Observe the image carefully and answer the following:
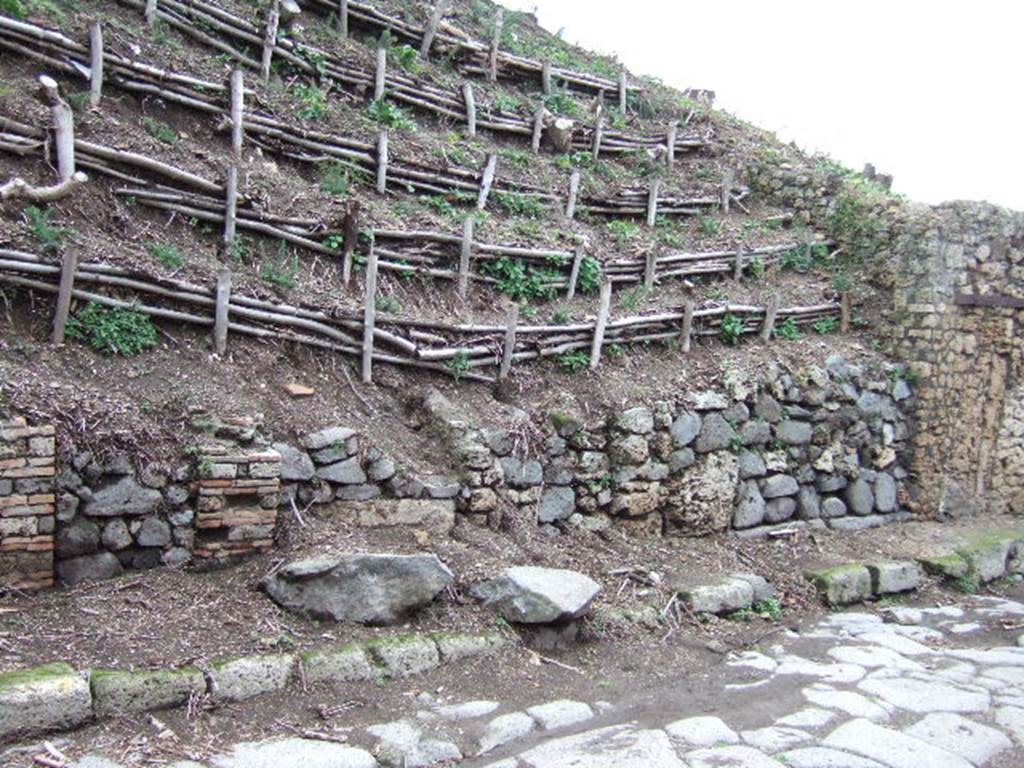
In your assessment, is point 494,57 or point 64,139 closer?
point 64,139

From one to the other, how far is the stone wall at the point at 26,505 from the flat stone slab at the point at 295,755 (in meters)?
1.56

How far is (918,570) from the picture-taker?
712cm

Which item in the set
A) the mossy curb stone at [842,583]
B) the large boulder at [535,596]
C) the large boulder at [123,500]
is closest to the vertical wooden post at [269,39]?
Answer: the large boulder at [123,500]

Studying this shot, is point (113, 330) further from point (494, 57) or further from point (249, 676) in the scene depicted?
point (494, 57)

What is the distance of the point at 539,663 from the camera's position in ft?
15.6

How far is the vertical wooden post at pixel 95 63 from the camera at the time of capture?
6.63 m

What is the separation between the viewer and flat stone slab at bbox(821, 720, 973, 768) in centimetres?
388

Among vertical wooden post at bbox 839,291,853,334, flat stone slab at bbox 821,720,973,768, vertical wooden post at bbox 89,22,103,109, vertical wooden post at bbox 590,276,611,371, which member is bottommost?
flat stone slab at bbox 821,720,973,768

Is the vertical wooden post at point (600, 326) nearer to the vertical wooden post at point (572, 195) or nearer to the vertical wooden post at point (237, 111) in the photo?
the vertical wooden post at point (572, 195)

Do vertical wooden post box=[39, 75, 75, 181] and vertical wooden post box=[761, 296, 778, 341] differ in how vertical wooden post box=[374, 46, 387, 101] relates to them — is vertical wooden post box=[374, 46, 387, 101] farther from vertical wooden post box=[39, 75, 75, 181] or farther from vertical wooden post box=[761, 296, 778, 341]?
vertical wooden post box=[761, 296, 778, 341]

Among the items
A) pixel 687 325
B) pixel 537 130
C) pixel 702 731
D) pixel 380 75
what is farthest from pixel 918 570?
pixel 380 75

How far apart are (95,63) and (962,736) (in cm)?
745

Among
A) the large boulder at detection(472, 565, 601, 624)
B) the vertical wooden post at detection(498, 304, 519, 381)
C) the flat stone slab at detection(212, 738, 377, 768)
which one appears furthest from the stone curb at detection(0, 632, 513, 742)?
the vertical wooden post at detection(498, 304, 519, 381)

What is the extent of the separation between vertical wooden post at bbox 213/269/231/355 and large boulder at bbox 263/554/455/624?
1.69 m
